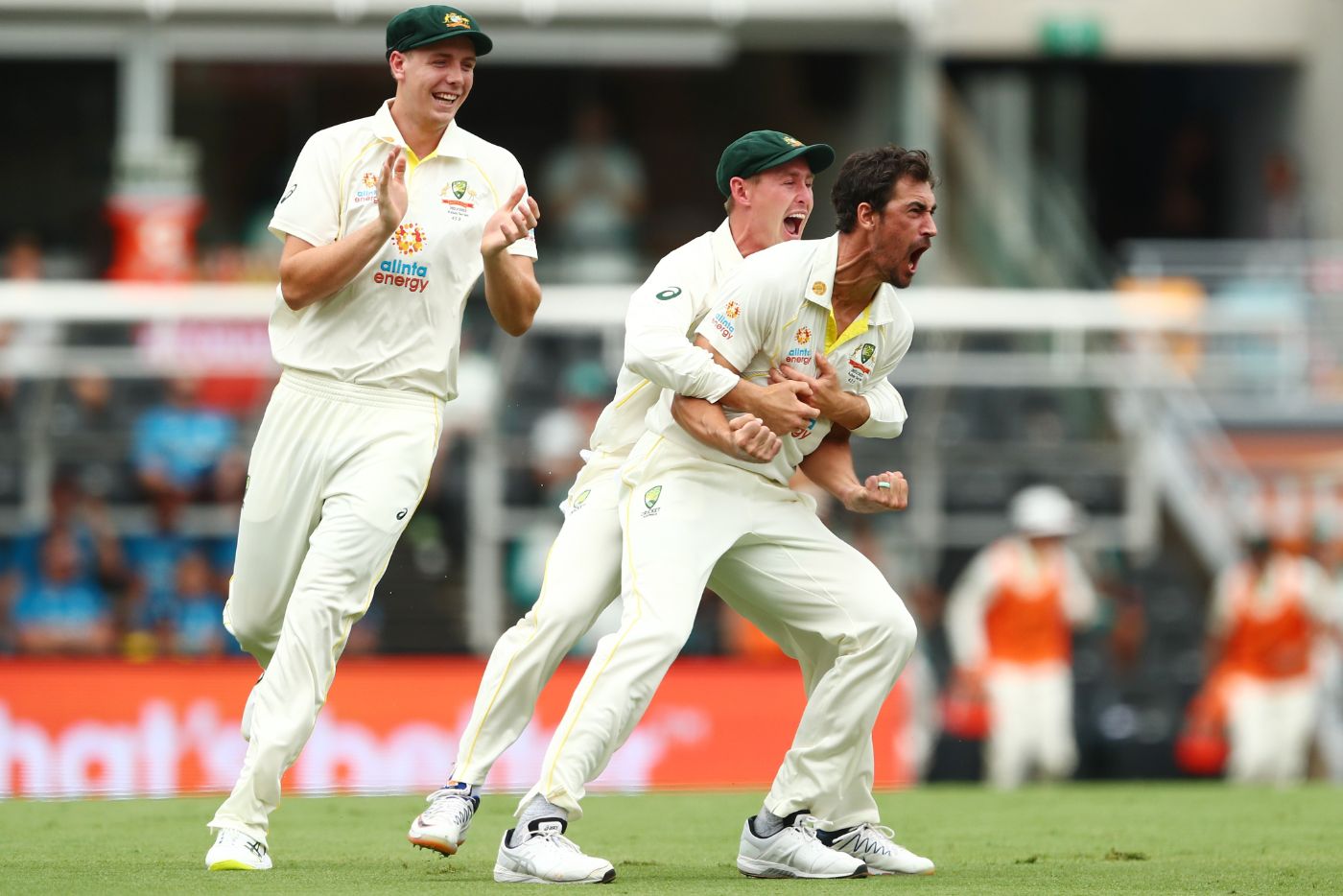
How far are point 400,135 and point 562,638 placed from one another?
178cm

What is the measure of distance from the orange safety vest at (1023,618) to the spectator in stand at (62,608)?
6.37 metres

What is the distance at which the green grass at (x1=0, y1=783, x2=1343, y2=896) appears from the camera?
6.65 m

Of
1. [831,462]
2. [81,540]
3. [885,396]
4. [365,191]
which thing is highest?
[365,191]

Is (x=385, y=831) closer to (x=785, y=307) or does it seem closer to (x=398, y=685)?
(x=785, y=307)

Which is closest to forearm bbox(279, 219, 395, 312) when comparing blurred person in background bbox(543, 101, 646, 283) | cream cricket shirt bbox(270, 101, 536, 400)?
cream cricket shirt bbox(270, 101, 536, 400)

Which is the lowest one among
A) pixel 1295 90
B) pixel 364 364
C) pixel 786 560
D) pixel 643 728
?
pixel 643 728

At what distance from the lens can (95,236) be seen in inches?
850

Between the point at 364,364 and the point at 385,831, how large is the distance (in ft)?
8.19

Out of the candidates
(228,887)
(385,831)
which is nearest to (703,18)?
(385,831)

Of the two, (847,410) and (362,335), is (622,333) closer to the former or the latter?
(362,335)

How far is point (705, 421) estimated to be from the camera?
265 inches

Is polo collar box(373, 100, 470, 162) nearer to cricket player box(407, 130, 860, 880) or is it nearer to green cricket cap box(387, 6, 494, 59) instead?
green cricket cap box(387, 6, 494, 59)

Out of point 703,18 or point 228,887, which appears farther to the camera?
point 703,18

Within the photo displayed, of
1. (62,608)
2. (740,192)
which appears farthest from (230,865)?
(62,608)
